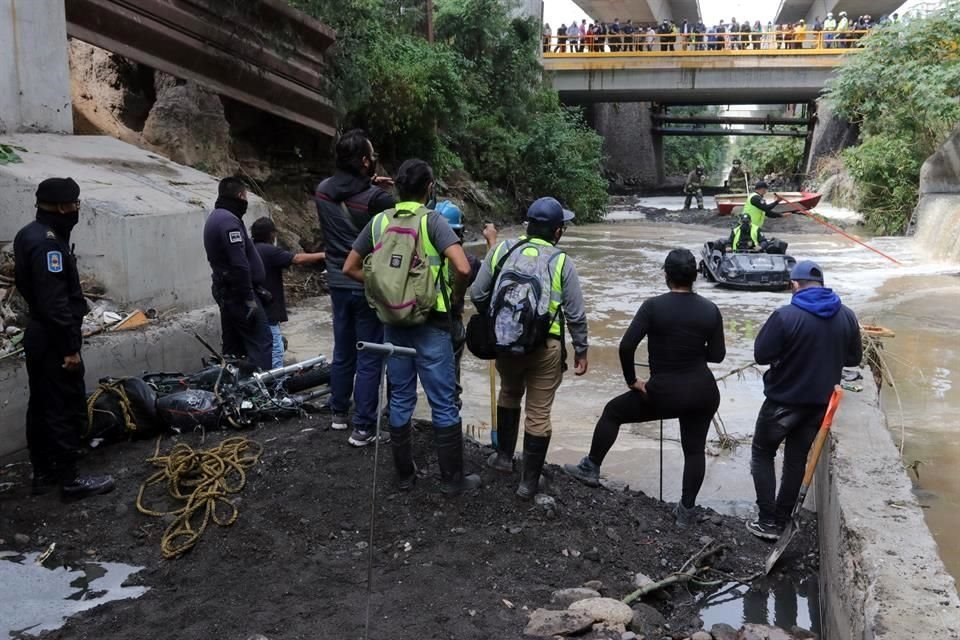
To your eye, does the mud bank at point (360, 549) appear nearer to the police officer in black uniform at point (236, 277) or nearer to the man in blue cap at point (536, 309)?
the man in blue cap at point (536, 309)

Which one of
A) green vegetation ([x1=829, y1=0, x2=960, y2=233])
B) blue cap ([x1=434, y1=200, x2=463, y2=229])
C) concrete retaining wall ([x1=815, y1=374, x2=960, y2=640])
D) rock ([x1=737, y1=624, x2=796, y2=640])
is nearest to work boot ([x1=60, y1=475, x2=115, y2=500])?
blue cap ([x1=434, y1=200, x2=463, y2=229])

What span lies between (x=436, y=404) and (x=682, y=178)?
53.7 m

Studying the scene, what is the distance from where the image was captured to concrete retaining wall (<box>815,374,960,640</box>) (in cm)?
293

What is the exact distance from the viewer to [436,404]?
4.47 metres

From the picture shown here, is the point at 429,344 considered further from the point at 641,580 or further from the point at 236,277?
the point at 236,277

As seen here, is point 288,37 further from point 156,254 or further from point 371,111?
point 156,254

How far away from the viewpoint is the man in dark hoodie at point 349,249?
4953 mm

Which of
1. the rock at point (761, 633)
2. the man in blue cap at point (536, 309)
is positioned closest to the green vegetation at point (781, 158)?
the man in blue cap at point (536, 309)

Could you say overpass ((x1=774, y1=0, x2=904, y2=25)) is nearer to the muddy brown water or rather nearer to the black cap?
the muddy brown water

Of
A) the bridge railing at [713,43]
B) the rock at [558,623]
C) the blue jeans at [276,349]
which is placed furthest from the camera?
the bridge railing at [713,43]

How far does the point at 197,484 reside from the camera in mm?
4609

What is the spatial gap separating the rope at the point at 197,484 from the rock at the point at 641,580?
79.8 inches

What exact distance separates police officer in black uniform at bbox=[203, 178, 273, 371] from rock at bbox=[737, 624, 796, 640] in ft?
12.2

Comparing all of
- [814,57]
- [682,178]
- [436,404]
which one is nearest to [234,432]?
[436,404]
